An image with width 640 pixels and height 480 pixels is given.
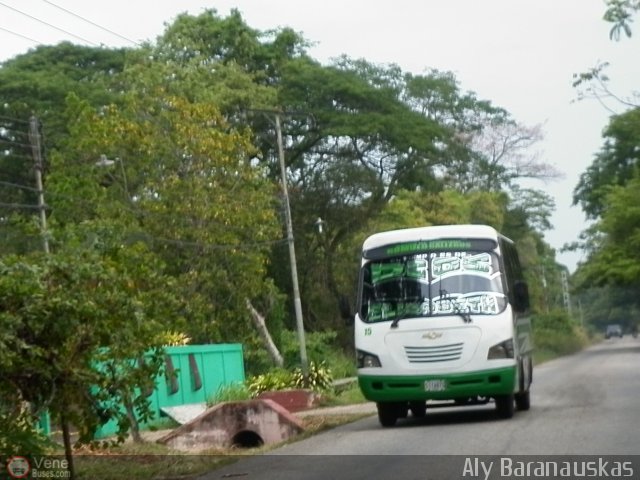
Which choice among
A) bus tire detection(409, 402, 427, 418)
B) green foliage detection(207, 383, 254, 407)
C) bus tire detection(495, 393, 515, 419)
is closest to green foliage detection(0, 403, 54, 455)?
bus tire detection(495, 393, 515, 419)

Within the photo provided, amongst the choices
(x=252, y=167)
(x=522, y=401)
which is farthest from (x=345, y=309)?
(x=252, y=167)

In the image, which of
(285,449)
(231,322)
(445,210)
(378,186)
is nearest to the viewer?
(285,449)

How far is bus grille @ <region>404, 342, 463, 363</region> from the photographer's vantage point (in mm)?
18719

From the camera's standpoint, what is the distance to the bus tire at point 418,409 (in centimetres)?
2088

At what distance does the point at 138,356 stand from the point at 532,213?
65.0 metres

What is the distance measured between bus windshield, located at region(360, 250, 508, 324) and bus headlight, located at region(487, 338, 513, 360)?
0.49 metres

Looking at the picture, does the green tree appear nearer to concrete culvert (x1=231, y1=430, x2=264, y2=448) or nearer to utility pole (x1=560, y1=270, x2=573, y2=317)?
utility pole (x1=560, y1=270, x2=573, y2=317)

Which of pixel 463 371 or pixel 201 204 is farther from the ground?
pixel 201 204

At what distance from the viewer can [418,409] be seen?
21438 millimetres

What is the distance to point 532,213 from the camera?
7694 centimetres

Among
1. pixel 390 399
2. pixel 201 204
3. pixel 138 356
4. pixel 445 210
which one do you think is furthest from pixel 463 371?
pixel 445 210

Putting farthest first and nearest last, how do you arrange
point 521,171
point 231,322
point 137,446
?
point 521,171 < point 231,322 < point 137,446

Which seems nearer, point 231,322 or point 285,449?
point 285,449

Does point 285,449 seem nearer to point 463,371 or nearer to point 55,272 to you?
point 463,371
